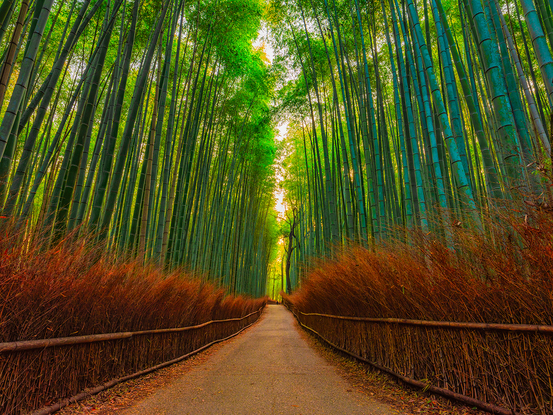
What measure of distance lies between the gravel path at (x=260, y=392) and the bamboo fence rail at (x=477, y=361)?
0.35 m

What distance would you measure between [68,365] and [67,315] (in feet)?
0.89

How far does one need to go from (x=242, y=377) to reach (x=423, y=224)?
2.13m

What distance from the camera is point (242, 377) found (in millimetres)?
2602

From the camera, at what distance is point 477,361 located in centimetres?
147

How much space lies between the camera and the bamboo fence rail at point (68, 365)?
132 cm

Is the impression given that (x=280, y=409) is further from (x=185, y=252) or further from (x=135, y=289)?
(x=185, y=252)

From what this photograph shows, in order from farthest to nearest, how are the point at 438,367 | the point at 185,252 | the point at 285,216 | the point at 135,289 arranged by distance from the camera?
the point at 285,216
the point at 185,252
the point at 135,289
the point at 438,367

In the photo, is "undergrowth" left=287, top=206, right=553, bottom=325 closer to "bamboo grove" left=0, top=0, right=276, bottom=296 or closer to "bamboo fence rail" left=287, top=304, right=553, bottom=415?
"bamboo fence rail" left=287, top=304, right=553, bottom=415

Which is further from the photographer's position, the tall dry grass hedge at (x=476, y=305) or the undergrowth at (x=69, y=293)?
the undergrowth at (x=69, y=293)

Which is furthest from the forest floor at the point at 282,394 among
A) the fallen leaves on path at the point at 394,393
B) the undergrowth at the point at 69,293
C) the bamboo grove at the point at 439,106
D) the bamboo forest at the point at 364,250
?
the bamboo grove at the point at 439,106

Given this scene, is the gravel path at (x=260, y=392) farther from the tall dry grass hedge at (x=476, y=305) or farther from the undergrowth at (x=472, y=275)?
the undergrowth at (x=472, y=275)

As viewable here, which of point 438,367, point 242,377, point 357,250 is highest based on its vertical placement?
point 357,250

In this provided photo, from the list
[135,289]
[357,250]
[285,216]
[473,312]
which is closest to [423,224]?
[357,250]

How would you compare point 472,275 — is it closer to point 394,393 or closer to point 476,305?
point 476,305
